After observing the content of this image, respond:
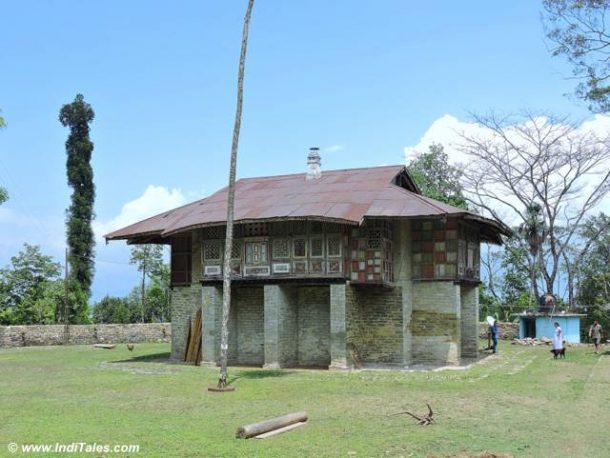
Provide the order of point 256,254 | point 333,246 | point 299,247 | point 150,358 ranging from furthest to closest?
point 150,358, point 256,254, point 299,247, point 333,246

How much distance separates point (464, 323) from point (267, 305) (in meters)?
8.05

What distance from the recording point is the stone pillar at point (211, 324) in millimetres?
22375

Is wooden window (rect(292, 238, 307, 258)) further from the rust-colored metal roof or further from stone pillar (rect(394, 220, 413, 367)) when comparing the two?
stone pillar (rect(394, 220, 413, 367))

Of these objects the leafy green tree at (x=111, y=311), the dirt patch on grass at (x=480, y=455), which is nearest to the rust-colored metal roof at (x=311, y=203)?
the dirt patch on grass at (x=480, y=455)

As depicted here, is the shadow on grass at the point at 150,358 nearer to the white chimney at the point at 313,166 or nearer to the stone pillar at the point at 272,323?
the stone pillar at the point at 272,323

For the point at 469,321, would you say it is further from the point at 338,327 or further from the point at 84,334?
the point at 84,334

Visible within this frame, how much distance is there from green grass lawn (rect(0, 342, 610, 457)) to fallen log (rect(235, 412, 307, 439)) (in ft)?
0.58

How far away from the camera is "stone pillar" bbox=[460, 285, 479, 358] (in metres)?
24.8

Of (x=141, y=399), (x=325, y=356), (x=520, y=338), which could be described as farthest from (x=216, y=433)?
(x=520, y=338)

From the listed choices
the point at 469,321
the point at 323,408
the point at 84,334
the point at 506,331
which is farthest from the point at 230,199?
the point at 506,331

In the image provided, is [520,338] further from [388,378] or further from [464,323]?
[388,378]

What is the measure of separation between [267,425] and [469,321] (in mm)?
15991

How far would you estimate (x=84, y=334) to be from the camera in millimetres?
35000

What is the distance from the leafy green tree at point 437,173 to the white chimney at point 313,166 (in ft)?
50.3
